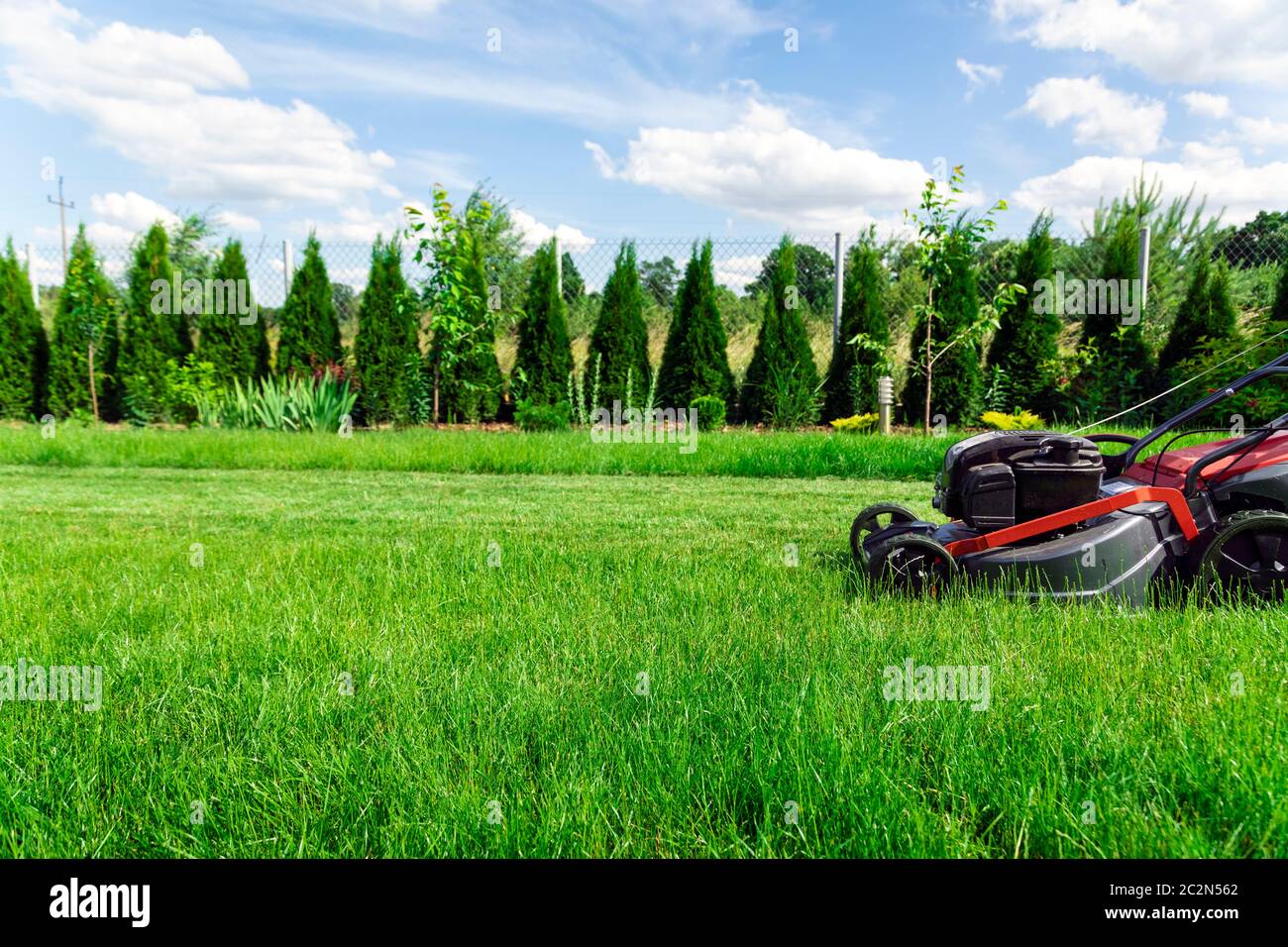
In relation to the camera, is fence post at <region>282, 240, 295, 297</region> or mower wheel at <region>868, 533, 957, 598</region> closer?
mower wheel at <region>868, 533, 957, 598</region>

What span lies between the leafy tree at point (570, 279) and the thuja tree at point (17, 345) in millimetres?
9263

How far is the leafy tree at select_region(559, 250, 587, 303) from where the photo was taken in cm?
1551

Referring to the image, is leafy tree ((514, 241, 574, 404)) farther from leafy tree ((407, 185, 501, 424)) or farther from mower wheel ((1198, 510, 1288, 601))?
mower wheel ((1198, 510, 1288, 601))

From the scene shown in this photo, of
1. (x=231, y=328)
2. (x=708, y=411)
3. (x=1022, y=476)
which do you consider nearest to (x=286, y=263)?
(x=231, y=328)

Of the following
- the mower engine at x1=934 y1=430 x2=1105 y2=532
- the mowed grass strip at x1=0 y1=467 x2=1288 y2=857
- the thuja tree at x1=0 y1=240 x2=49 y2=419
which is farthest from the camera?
the thuja tree at x1=0 y1=240 x2=49 y2=419

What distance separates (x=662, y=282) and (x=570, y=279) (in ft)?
5.76

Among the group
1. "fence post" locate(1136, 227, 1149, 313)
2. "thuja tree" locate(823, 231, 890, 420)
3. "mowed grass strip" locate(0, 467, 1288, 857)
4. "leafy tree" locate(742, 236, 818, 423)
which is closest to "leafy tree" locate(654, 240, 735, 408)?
"leafy tree" locate(742, 236, 818, 423)

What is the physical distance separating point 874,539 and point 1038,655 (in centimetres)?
132

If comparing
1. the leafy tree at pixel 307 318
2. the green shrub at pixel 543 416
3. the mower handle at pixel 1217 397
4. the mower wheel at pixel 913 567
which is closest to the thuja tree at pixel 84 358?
the leafy tree at pixel 307 318

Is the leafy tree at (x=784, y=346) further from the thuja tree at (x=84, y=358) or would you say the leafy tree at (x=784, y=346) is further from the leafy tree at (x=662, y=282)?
the thuja tree at (x=84, y=358)

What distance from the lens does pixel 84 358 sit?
14.8 meters

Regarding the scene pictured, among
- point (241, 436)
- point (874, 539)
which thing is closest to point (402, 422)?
point (241, 436)

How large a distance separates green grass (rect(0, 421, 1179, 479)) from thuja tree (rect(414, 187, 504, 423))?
2.74 metres
